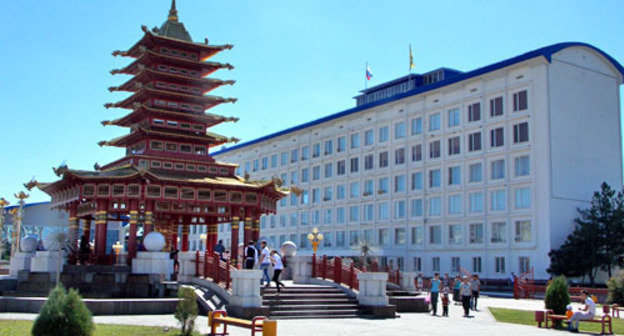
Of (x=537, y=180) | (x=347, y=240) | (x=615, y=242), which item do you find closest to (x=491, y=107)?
(x=537, y=180)

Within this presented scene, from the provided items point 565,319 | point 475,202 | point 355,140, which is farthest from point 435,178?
point 565,319

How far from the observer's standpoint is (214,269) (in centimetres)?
2602

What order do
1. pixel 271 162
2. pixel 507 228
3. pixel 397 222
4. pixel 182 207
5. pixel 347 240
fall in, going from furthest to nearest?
pixel 271 162 → pixel 347 240 → pixel 397 222 → pixel 507 228 → pixel 182 207

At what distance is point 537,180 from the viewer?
5128 centimetres

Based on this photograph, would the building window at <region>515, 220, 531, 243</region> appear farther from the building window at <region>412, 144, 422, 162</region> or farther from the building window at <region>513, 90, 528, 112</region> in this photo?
the building window at <region>412, 144, 422, 162</region>

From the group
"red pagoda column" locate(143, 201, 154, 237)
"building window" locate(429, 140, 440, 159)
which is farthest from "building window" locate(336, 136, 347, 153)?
"red pagoda column" locate(143, 201, 154, 237)

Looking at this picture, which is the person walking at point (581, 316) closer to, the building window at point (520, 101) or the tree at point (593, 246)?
the tree at point (593, 246)

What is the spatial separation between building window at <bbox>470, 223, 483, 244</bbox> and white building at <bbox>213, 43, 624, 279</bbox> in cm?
11

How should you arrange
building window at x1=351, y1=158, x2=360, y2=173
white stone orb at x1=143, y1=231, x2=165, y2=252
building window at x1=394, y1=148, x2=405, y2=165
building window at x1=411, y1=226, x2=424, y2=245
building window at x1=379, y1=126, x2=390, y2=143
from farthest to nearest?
building window at x1=351, y1=158, x2=360, y2=173, building window at x1=379, y1=126, x2=390, y2=143, building window at x1=394, y1=148, x2=405, y2=165, building window at x1=411, y1=226, x2=424, y2=245, white stone orb at x1=143, y1=231, x2=165, y2=252

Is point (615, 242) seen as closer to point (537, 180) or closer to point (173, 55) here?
point (537, 180)

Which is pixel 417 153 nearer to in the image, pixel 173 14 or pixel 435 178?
pixel 435 178

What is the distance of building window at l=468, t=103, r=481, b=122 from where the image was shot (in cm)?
5666

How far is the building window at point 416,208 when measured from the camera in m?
61.4

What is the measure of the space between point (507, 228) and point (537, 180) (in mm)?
4477
